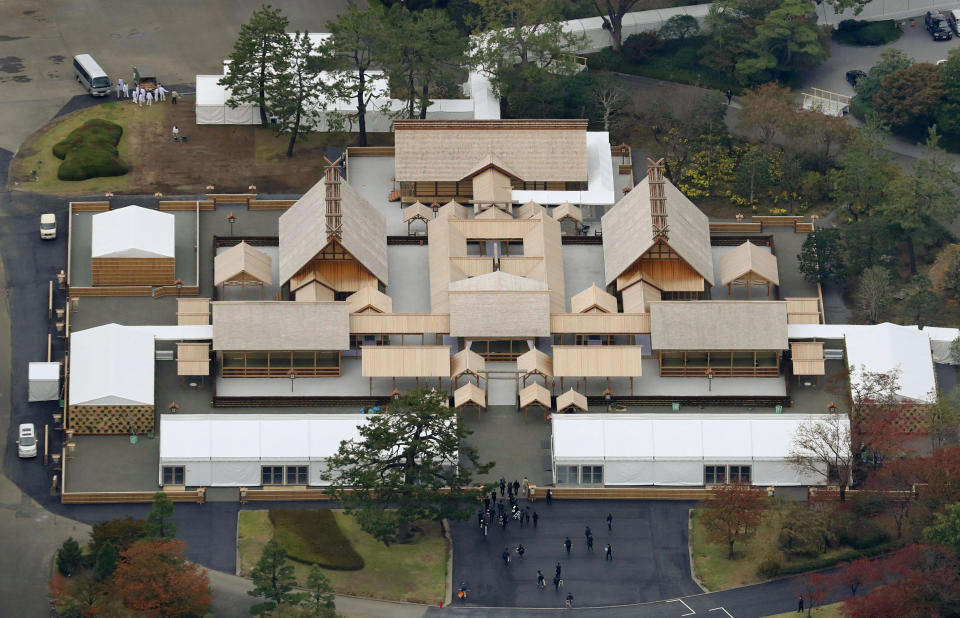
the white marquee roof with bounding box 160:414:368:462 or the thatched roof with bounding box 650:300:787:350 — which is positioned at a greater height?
the thatched roof with bounding box 650:300:787:350

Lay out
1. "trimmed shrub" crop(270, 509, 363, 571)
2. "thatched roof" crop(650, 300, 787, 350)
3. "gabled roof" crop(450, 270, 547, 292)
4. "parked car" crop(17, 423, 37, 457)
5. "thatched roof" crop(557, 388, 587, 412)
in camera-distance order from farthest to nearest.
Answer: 1. "gabled roof" crop(450, 270, 547, 292)
2. "thatched roof" crop(650, 300, 787, 350)
3. "thatched roof" crop(557, 388, 587, 412)
4. "parked car" crop(17, 423, 37, 457)
5. "trimmed shrub" crop(270, 509, 363, 571)

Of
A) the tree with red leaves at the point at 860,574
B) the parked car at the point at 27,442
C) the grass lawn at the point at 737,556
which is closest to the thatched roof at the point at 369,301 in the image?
the parked car at the point at 27,442

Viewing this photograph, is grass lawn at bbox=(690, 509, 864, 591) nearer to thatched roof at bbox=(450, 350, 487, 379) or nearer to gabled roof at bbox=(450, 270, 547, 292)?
thatched roof at bbox=(450, 350, 487, 379)

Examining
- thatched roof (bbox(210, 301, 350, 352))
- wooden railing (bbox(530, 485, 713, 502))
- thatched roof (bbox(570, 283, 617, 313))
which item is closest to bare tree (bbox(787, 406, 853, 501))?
wooden railing (bbox(530, 485, 713, 502))

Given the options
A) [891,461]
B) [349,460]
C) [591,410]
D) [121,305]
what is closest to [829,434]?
[891,461]

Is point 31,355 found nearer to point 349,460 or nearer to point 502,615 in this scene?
point 349,460

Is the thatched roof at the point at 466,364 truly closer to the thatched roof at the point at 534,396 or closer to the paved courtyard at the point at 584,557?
the thatched roof at the point at 534,396
